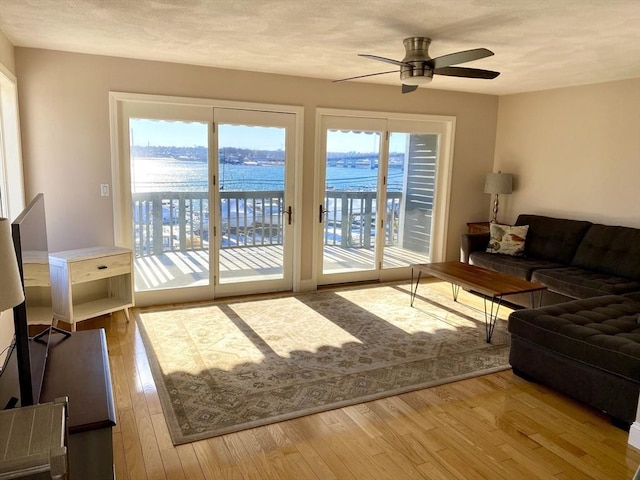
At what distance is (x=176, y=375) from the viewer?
3.14 m

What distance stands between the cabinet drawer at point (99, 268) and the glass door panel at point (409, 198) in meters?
3.05

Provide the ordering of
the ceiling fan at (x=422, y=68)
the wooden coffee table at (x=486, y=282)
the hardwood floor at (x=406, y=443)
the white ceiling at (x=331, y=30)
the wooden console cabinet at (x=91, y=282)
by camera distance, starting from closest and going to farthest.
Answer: the hardwood floor at (x=406, y=443) → the white ceiling at (x=331, y=30) → the ceiling fan at (x=422, y=68) → the wooden console cabinet at (x=91, y=282) → the wooden coffee table at (x=486, y=282)

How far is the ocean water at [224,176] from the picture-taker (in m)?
4.41

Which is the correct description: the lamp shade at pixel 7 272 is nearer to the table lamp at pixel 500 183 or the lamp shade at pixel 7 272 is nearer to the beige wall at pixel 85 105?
the beige wall at pixel 85 105

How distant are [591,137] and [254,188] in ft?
11.9

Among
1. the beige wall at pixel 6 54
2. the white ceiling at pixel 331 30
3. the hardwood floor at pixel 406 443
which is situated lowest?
the hardwood floor at pixel 406 443

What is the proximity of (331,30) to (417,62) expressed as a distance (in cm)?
63

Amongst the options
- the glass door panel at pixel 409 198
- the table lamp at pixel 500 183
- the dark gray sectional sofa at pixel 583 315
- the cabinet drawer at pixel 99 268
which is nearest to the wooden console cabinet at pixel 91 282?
the cabinet drawer at pixel 99 268

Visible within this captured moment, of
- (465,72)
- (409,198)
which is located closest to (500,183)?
(409,198)

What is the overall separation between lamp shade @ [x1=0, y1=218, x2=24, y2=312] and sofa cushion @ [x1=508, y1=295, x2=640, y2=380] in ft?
9.52

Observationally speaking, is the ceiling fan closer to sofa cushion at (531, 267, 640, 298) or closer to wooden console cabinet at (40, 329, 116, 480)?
sofa cushion at (531, 267, 640, 298)

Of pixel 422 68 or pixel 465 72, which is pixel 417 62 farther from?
pixel 465 72

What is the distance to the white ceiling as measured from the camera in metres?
2.61

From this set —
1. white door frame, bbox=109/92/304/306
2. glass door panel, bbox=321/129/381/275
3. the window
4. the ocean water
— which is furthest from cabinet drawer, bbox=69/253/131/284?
glass door panel, bbox=321/129/381/275
